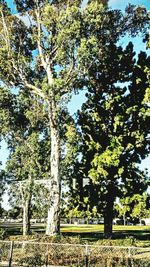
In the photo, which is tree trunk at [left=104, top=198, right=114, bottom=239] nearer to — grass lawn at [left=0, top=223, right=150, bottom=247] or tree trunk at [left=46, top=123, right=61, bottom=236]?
grass lawn at [left=0, top=223, right=150, bottom=247]

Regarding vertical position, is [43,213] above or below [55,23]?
below

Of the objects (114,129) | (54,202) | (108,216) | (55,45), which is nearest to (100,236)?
(108,216)

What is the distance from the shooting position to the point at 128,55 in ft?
102

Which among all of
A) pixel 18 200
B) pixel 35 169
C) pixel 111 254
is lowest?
pixel 111 254

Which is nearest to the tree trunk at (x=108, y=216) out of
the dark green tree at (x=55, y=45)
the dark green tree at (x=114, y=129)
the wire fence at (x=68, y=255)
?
the dark green tree at (x=114, y=129)

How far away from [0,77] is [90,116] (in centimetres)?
815

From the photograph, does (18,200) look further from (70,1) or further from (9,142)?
(70,1)

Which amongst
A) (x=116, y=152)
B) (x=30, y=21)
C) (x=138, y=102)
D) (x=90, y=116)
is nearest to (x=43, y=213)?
(x=116, y=152)

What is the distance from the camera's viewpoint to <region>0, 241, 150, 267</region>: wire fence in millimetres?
13719

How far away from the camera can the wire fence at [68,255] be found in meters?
13.7

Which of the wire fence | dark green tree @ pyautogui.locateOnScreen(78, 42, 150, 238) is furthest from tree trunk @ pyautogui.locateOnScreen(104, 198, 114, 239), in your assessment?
the wire fence

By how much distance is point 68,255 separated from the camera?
14.7m

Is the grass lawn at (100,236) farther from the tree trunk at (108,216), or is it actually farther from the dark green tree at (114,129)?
the dark green tree at (114,129)

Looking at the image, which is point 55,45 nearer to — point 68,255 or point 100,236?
point 68,255
